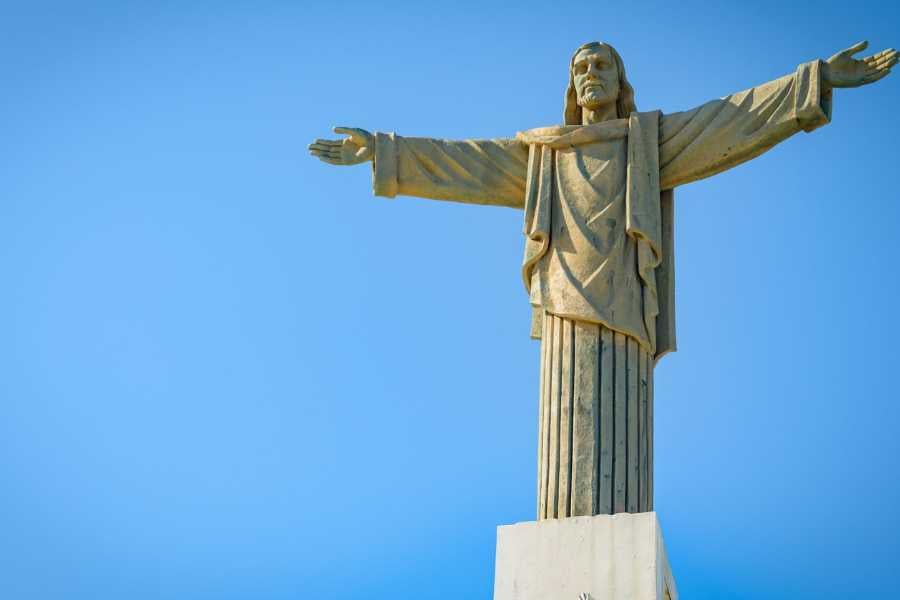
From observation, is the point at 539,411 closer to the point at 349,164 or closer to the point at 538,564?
the point at 538,564

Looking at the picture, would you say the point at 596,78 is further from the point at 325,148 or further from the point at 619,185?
the point at 325,148

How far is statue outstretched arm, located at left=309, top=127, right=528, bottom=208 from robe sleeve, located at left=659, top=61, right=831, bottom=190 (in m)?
1.38

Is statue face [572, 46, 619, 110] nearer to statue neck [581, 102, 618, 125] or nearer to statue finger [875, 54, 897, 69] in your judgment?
statue neck [581, 102, 618, 125]

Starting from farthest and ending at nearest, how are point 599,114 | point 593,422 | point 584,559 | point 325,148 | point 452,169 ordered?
point 325,148, point 452,169, point 599,114, point 593,422, point 584,559

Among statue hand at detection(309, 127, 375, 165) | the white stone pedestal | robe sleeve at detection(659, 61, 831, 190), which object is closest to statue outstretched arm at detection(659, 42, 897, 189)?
robe sleeve at detection(659, 61, 831, 190)

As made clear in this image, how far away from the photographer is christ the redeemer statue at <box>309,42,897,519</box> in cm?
1330

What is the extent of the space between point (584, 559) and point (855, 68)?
500cm

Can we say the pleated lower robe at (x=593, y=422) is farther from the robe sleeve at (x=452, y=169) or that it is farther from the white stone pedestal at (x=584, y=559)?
the robe sleeve at (x=452, y=169)

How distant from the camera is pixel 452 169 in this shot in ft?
49.8

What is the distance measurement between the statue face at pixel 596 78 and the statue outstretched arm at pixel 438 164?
0.74m

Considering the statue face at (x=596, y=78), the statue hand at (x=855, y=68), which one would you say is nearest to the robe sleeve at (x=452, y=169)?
the statue face at (x=596, y=78)

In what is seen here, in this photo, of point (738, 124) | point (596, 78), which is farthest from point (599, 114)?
point (738, 124)

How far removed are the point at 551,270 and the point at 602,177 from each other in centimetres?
100

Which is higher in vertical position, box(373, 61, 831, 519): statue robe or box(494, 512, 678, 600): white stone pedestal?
box(373, 61, 831, 519): statue robe
